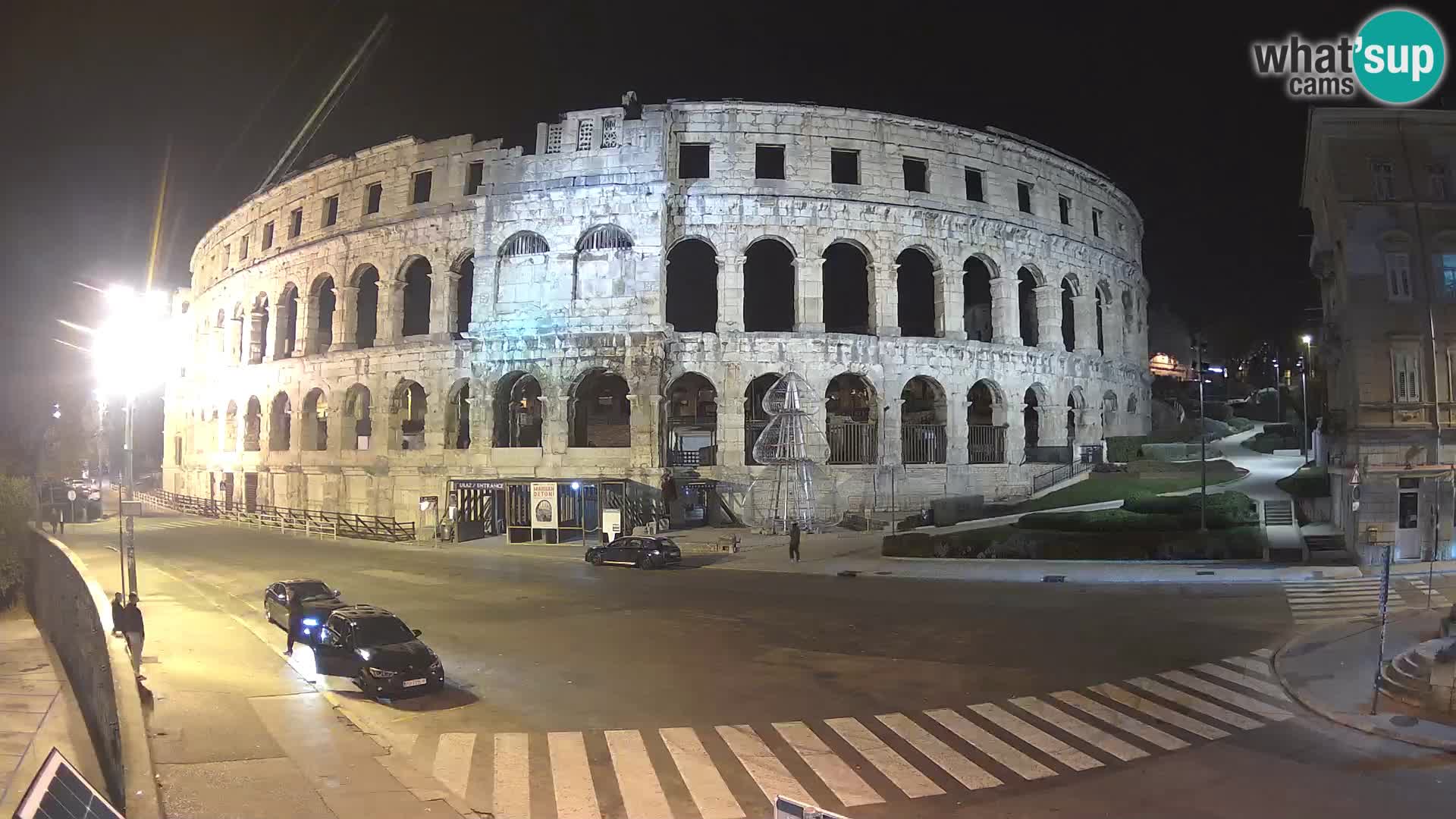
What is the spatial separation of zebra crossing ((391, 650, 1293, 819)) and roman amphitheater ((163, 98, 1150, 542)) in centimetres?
2376

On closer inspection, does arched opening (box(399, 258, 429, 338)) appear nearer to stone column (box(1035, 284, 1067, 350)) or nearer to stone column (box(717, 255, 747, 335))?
stone column (box(717, 255, 747, 335))

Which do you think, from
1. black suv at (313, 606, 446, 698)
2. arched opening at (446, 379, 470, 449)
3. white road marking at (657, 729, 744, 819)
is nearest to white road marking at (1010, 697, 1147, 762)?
white road marking at (657, 729, 744, 819)

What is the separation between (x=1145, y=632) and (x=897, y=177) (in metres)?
29.4

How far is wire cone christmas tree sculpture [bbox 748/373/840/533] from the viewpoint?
124 ft

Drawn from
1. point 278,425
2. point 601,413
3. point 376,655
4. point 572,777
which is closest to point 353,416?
point 278,425

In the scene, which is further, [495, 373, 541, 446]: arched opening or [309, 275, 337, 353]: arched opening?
[309, 275, 337, 353]: arched opening

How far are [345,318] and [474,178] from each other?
11.9 meters

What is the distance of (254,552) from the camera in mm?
35844

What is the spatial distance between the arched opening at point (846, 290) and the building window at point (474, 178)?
2596 cm

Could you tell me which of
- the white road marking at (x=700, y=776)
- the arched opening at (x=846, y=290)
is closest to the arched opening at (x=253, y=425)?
the arched opening at (x=846, y=290)

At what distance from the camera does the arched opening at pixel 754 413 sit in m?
41.5

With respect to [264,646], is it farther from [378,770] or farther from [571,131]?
[571,131]

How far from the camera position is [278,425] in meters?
54.4

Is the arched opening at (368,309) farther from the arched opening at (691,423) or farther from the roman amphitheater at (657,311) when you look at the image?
the arched opening at (691,423)
